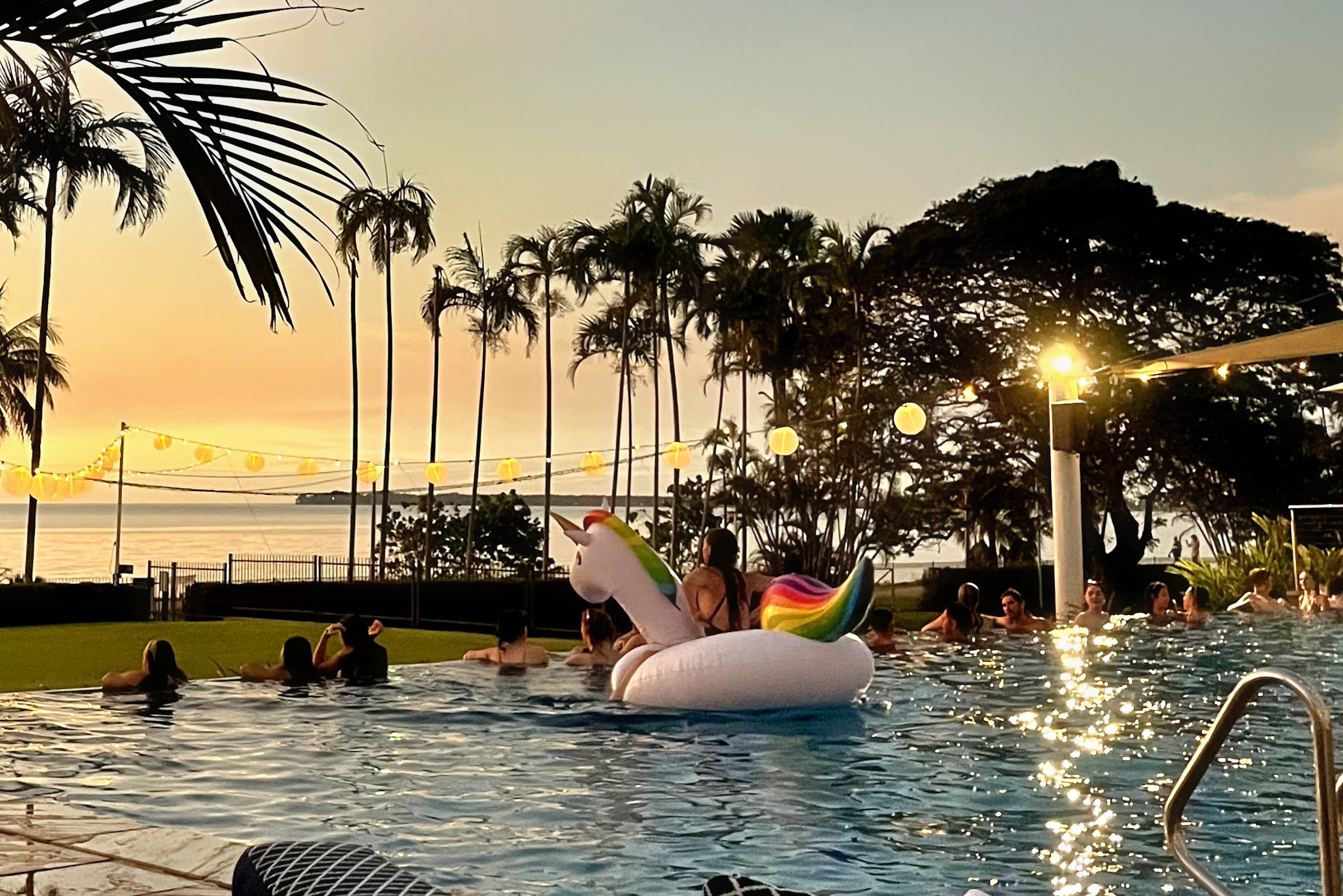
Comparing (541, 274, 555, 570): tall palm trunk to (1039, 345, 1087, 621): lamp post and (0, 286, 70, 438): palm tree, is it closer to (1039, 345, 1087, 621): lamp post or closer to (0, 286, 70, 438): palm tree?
(0, 286, 70, 438): palm tree

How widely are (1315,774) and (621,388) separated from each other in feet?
125

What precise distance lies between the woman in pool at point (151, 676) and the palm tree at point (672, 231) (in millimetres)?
24567

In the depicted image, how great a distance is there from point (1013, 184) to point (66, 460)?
82.4 feet

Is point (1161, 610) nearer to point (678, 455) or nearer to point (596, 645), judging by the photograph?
point (596, 645)

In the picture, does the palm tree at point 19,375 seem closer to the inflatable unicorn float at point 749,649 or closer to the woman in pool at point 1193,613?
the inflatable unicorn float at point 749,649

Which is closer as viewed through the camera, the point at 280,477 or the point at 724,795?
the point at 724,795

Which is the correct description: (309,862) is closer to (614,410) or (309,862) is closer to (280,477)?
(280,477)

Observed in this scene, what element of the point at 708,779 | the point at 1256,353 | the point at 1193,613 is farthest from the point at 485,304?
the point at 708,779

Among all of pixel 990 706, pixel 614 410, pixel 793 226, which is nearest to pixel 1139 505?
pixel 793 226

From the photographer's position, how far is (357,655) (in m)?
12.7

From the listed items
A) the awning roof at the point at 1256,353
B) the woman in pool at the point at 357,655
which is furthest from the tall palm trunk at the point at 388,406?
the woman in pool at the point at 357,655

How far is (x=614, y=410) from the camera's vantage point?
4278cm

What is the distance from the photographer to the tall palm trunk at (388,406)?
36.7 m

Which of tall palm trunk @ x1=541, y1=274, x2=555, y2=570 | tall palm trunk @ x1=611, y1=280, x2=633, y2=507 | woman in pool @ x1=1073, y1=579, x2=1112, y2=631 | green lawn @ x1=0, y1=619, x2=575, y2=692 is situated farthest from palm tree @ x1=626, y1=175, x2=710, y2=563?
woman in pool @ x1=1073, y1=579, x2=1112, y2=631
